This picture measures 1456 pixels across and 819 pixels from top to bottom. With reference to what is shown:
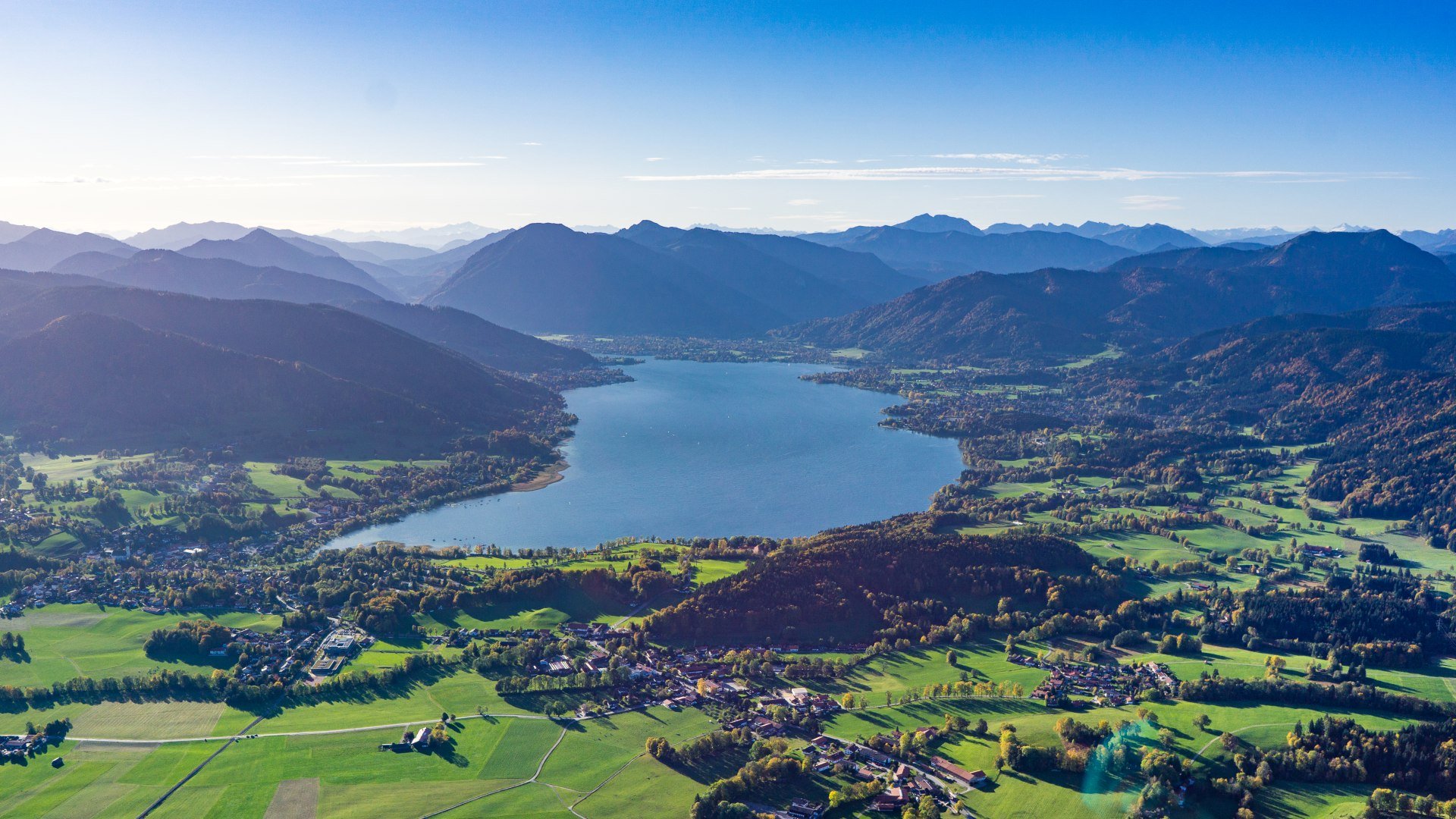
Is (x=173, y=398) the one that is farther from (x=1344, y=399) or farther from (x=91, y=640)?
(x=1344, y=399)

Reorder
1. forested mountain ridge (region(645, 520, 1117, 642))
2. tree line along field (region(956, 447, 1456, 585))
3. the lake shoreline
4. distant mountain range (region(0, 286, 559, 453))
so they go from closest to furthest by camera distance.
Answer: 1. forested mountain ridge (region(645, 520, 1117, 642))
2. tree line along field (region(956, 447, 1456, 585))
3. the lake shoreline
4. distant mountain range (region(0, 286, 559, 453))

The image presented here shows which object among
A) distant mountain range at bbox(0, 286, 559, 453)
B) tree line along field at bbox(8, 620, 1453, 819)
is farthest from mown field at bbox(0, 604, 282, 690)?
distant mountain range at bbox(0, 286, 559, 453)

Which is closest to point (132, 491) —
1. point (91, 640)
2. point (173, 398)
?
point (173, 398)

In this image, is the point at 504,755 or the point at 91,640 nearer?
the point at 504,755

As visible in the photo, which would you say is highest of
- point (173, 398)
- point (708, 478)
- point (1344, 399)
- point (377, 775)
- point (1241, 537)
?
point (1344, 399)

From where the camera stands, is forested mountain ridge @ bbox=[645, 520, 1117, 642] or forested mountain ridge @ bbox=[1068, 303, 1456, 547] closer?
forested mountain ridge @ bbox=[645, 520, 1117, 642]

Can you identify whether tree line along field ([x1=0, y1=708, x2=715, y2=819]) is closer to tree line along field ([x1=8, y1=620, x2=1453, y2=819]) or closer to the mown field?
tree line along field ([x1=8, y1=620, x2=1453, y2=819])

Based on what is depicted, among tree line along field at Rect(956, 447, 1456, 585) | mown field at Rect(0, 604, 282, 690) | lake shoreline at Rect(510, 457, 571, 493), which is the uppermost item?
tree line along field at Rect(956, 447, 1456, 585)

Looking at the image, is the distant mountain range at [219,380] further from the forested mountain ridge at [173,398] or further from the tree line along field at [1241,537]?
the tree line along field at [1241,537]

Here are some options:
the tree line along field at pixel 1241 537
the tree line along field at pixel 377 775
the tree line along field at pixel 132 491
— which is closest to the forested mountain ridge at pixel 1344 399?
the tree line along field at pixel 1241 537
